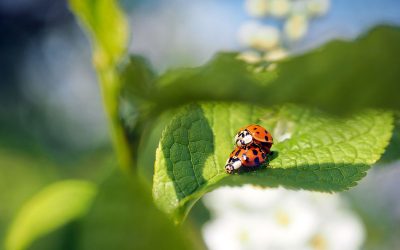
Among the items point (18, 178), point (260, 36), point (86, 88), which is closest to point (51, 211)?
point (260, 36)

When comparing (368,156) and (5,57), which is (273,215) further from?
(5,57)

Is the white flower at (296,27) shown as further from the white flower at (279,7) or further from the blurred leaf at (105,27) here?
the blurred leaf at (105,27)

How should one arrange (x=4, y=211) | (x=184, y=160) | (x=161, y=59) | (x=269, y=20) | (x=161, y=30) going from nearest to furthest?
(x=184, y=160) → (x=269, y=20) → (x=4, y=211) → (x=161, y=59) → (x=161, y=30)

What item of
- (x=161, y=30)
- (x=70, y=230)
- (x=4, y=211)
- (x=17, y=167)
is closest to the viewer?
(x=70, y=230)

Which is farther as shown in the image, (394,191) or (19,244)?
(394,191)

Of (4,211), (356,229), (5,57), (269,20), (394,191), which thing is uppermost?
(5,57)

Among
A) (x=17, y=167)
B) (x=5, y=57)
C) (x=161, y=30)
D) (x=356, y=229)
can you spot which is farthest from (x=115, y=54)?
(x=5, y=57)

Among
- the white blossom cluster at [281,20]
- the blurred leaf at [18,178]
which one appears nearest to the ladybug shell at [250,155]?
the white blossom cluster at [281,20]

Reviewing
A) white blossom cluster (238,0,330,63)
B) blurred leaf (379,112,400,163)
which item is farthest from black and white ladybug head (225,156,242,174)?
white blossom cluster (238,0,330,63)
